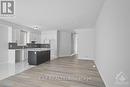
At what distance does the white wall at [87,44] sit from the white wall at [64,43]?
7.03 ft

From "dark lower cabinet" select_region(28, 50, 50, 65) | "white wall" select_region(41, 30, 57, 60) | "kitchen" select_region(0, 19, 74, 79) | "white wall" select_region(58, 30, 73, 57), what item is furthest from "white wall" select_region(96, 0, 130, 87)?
"white wall" select_region(58, 30, 73, 57)

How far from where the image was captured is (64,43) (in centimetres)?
959

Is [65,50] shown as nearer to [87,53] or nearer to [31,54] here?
[87,53]

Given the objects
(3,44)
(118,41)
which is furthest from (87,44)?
(118,41)

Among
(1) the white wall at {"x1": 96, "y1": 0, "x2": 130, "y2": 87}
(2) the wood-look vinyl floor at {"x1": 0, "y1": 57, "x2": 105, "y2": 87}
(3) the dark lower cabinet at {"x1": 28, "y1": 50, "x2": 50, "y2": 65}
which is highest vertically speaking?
(1) the white wall at {"x1": 96, "y1": 0, "x2": 130, "y2": 87}

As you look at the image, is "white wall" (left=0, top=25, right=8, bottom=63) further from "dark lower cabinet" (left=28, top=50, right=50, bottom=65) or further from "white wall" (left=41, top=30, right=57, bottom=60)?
"white wall" (left=41, top=30, right=57, bottom=60)

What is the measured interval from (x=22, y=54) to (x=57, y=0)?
5078mm

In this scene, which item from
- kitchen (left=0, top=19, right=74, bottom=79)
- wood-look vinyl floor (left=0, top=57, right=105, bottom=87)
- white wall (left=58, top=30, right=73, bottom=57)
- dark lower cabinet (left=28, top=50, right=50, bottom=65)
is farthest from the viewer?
white wall (left=58, top=30, right=73, bottom=57)

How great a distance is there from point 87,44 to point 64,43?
8.91 ft

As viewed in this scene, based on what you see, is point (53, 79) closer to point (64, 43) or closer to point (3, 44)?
Answer: point (3, 44)

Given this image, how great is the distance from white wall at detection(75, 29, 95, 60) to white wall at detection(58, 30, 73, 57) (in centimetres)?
214

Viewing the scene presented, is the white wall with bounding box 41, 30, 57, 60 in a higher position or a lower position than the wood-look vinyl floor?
higher

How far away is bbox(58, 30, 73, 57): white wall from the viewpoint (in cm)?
930

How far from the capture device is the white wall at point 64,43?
930cm
